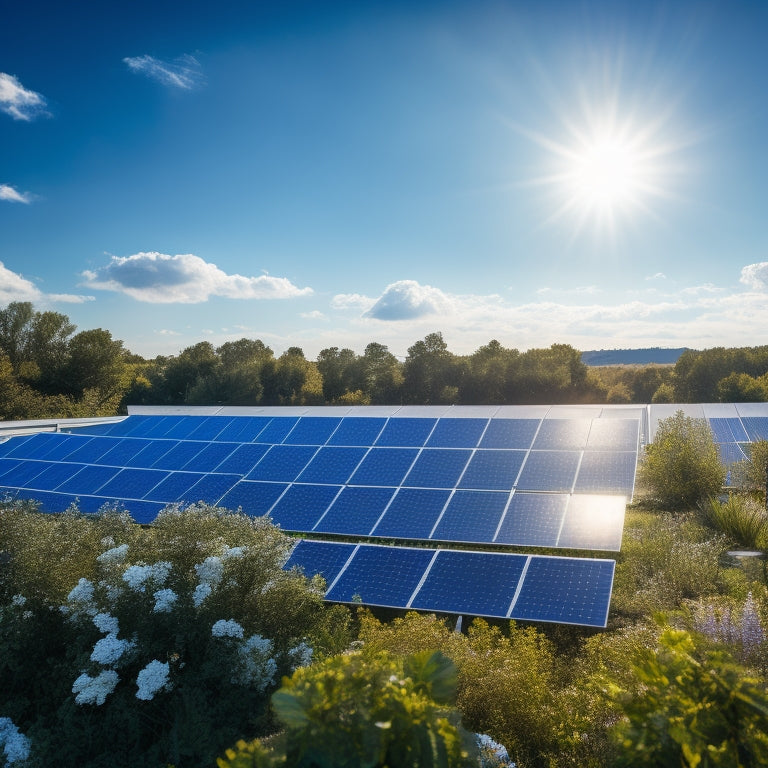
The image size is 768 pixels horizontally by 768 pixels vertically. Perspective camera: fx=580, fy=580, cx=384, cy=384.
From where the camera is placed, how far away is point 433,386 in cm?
5744

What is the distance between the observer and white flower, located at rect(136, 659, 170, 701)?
6.51 meters

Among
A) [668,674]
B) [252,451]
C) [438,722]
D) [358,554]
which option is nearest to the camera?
[438,722]

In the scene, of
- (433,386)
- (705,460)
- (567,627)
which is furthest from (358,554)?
(433,386)

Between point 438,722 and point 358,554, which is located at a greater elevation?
point 438,722

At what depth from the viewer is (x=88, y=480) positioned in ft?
64.1

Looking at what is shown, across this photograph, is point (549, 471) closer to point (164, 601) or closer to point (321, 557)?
point (321, 557)

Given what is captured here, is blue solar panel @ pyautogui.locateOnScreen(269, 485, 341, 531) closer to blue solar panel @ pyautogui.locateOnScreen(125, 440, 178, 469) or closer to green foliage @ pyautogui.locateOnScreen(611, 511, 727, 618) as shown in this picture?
blue solar panel @ pyautogui.locateOnScreen(125, 440, 178, 469)

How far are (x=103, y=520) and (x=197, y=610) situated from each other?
4.33 meters

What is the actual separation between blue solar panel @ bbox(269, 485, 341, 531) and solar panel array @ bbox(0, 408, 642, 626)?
0.16 ft

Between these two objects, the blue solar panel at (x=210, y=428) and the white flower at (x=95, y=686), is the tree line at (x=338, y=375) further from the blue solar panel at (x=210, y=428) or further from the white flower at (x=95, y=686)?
the white flower at (x=95, y=686)

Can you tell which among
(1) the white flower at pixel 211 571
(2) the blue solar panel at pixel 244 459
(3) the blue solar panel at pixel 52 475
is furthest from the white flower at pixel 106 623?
(3) the blue solar panel at pixel 52 475

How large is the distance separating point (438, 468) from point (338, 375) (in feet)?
146

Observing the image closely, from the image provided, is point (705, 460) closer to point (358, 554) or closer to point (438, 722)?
point (358, 554)

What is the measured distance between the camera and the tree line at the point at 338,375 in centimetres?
5375
